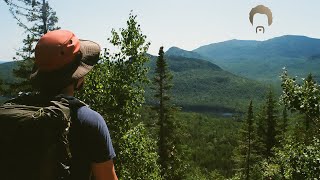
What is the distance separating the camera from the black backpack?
221 centimetres

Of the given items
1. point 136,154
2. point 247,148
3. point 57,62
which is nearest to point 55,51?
point 57,62

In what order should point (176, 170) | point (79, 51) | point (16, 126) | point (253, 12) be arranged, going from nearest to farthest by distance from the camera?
point (16, 126), point (79, 51), point (253, 12), point (176, 170)

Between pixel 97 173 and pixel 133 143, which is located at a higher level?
pixel 97 173

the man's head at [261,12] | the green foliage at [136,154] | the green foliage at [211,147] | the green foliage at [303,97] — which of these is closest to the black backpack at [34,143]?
the man's head at [261,12]

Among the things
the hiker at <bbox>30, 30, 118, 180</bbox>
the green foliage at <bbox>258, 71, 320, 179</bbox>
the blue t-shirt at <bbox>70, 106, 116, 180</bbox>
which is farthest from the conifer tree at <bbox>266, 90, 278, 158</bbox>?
the blue t-shirt at <bbox>70, 106, 116, 180</bbox>

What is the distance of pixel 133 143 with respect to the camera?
15.5 meters

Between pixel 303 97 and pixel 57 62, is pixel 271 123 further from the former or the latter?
pixel 57 62

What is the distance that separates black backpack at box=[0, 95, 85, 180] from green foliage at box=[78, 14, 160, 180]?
12.6 metres

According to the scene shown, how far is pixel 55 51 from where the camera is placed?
2500 millimetres

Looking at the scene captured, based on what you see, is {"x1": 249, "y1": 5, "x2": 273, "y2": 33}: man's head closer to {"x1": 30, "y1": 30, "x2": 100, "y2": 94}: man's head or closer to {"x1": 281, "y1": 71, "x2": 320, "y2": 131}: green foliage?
{"x1": 30, "y1": 30, "x2": 100, "y2": 94}: man's head

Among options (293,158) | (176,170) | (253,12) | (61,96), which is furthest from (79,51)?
(176,170)

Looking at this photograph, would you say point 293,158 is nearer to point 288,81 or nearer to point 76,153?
point 288,81

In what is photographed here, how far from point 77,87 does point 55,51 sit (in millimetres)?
325

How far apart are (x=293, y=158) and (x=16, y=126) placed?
13206mm
